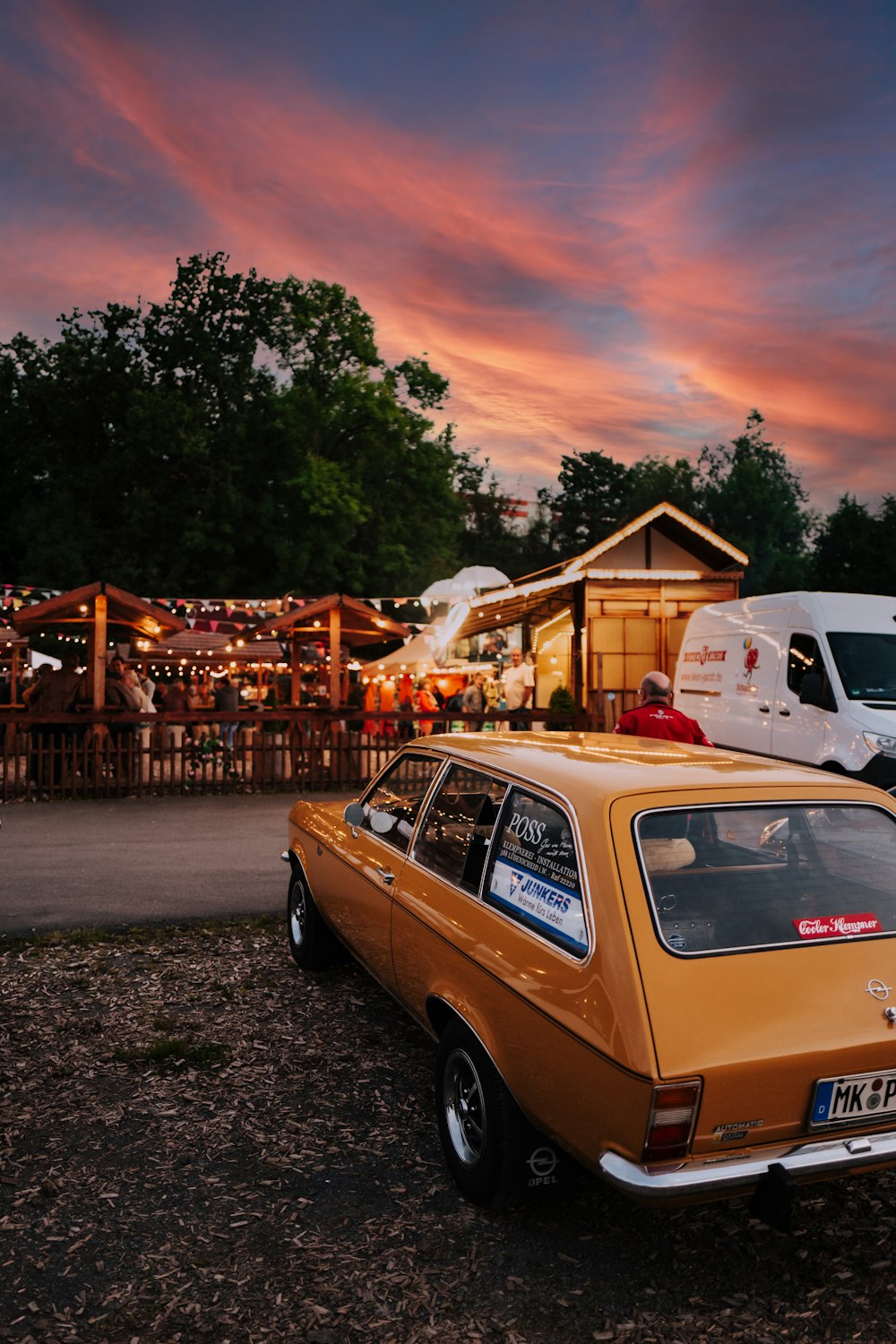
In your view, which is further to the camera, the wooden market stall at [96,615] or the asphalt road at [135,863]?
the wooden market stall at [96,615]

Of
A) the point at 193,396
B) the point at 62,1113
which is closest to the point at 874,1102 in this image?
the point at 62,1113

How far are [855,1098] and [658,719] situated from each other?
168 inches

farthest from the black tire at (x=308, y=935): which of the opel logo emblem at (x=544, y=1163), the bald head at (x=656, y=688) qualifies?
the bald head at (x=656, y=688)

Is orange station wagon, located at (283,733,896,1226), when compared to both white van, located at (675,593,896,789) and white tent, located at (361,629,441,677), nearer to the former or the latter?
white van, located at (675,593,896,789)

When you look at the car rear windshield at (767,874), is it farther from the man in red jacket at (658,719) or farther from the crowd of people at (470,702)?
the crowd of people at (470,702)

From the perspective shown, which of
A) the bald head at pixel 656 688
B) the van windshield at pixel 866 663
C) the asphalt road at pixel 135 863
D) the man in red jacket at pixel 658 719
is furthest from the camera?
the van windshield at pixel 866 663

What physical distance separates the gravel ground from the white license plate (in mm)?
559

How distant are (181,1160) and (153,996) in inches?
77.1

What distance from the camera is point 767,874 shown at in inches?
131

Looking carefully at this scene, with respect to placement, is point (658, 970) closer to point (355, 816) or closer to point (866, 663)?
point (355, 816)

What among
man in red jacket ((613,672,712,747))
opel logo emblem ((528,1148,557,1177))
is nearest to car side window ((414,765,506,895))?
opel logo emblem ((528,1148,557,1177))

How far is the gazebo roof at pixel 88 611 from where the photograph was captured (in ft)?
50.3

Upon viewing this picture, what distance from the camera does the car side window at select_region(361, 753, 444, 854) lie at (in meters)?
4.59

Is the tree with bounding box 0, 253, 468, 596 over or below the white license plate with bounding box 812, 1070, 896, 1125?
over
